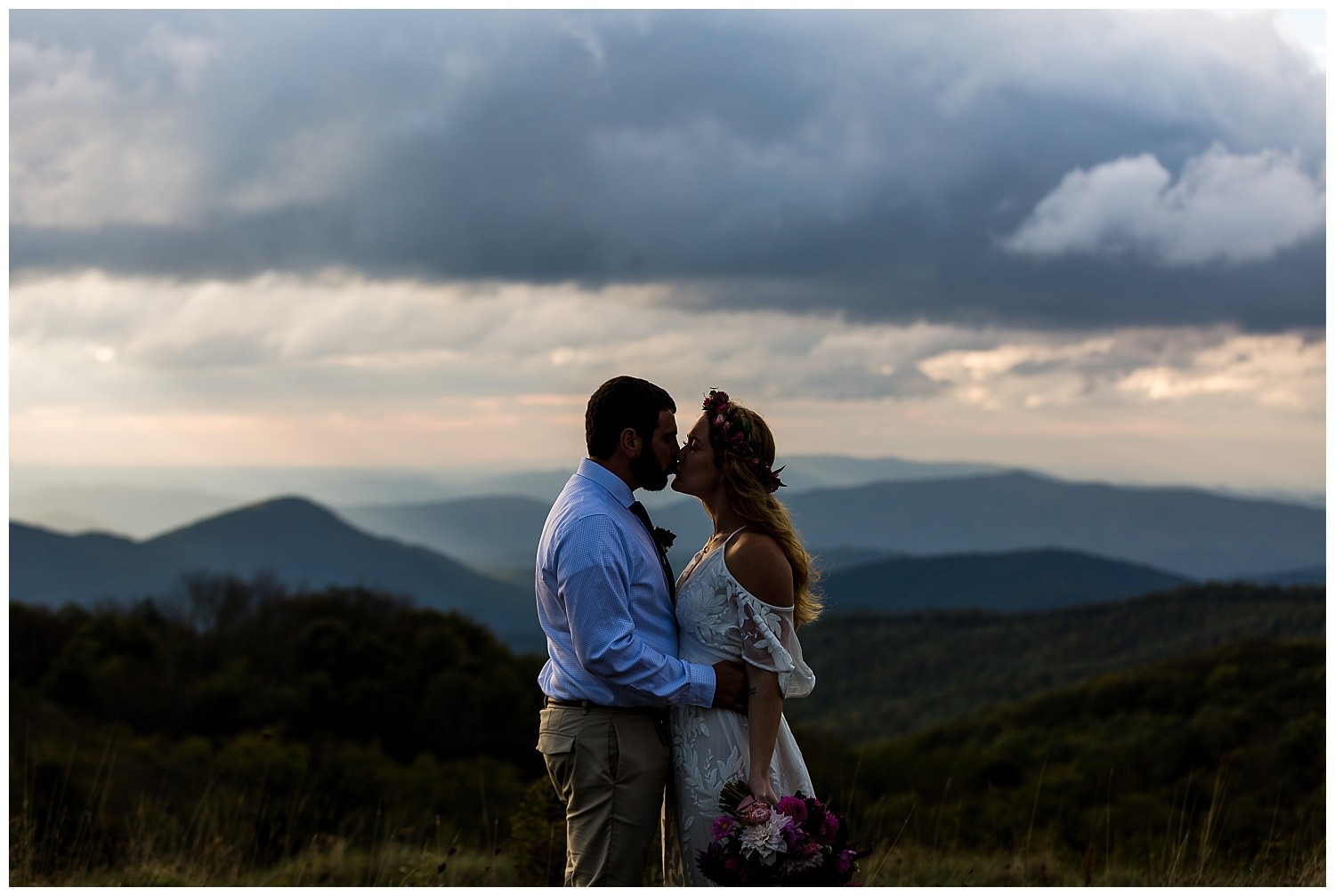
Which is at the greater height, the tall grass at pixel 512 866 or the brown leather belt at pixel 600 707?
the brown leather belt at pixel 600 707

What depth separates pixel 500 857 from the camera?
9.33 metres

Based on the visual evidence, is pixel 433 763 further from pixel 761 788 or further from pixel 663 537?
pixel 761 788

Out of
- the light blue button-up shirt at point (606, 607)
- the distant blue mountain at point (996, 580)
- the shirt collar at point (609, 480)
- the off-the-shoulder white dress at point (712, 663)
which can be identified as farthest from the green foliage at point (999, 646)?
the shirt collar at point (609, 480)

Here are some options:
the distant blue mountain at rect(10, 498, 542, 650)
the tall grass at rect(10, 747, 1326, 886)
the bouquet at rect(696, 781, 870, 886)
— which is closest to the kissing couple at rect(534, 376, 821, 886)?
the bouquet at rect(696, 781, 870, 886)

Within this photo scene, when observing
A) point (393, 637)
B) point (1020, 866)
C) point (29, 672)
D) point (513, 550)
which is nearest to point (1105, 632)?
point (393, 637)

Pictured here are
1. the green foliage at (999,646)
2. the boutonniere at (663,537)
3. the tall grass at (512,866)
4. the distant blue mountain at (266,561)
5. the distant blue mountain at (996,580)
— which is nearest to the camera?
the boutonniere at (663,537)

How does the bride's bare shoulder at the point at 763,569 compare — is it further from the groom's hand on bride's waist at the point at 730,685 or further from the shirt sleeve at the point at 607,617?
the shirt sleeve at the point at 607,617

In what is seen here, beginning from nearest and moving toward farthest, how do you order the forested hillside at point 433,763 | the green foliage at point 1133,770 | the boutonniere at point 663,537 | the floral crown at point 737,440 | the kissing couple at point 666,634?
the kissing couple at point 666,634
the floral crown at point 737,440
the boutonniere at point 663,537
the forested hillside at point 433,763
the green foliage at point 1133,770

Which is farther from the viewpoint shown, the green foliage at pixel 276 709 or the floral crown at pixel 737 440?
the green foliage at pixel 276 709

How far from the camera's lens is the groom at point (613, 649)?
393 centimetres

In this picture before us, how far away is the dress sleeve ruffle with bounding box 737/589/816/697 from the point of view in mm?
4051

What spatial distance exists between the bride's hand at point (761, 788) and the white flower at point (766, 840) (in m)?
0.11

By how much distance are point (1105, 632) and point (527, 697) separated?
4296 cm

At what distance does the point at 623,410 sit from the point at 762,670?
3.29 ft
